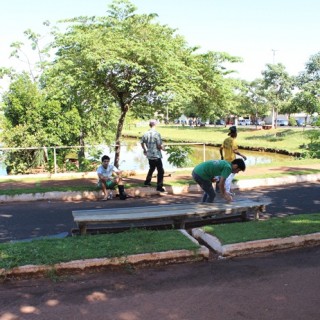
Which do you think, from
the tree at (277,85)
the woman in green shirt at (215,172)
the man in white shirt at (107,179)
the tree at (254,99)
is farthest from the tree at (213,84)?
the tree at (254,99)

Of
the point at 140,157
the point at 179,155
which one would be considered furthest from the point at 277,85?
the point at 179,155

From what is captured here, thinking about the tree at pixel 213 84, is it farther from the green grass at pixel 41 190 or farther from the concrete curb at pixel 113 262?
the concrete curb at pixel 113 262

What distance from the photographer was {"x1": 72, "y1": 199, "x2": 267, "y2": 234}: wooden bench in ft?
20.4

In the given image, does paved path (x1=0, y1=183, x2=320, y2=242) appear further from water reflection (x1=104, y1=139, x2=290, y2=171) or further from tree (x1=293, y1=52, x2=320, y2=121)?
tree (x1=293, y1=52, x2=320, y2=121)

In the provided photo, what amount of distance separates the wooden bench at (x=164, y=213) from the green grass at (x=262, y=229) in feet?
1.26

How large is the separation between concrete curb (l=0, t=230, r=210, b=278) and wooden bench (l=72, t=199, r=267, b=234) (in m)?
1.02

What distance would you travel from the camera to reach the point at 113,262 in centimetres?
520

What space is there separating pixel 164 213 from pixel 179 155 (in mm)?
10037

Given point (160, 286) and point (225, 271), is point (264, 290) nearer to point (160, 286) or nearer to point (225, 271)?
point (225, 271)

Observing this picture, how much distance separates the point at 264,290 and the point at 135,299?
1426 mm

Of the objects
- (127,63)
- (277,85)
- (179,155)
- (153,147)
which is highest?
(277,85)

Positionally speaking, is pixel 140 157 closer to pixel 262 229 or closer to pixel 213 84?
pixel 213 84

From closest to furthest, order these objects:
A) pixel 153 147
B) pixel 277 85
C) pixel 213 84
→ pixel 153 147 < pixel 213 84 < pixel 277 85

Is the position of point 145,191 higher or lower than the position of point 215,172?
lower
